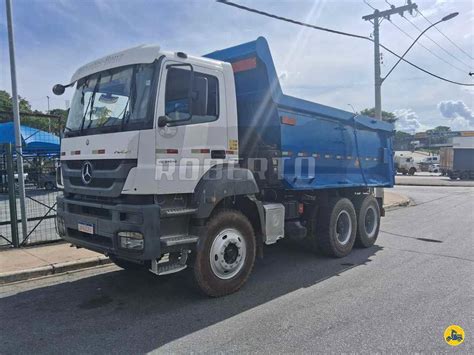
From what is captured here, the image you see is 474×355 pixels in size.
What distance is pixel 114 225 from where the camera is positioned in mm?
4578

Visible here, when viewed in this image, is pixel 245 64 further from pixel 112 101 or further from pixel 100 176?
pixel 100 176

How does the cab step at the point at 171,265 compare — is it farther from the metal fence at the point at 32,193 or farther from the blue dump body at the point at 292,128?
the metal fence at the point at 32,193

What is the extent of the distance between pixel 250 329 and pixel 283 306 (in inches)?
31.5

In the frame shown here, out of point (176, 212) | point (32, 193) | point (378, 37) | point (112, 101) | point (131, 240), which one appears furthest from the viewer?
point (378, 37)

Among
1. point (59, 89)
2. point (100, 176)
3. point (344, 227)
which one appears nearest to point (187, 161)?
point (100, 176)

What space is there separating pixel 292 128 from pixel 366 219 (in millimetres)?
3454

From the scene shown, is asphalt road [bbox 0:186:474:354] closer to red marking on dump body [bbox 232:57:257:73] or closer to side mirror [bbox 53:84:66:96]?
side mirror [bbox 53:84:66:96]

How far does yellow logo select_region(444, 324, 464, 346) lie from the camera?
390 cm

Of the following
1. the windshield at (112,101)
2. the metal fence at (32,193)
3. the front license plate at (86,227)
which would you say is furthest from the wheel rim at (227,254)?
the metal fence at (32,193)

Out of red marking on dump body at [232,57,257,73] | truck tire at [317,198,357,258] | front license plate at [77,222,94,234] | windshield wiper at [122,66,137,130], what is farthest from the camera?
truck tire at [317,198,357,258]

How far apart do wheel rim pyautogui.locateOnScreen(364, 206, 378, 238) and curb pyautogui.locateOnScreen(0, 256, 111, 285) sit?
17.8 feet

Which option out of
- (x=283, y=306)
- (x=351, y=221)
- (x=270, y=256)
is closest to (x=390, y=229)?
A: (x=351, y=221)

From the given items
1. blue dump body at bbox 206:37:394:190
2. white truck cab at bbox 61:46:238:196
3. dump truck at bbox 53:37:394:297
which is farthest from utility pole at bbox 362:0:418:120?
white truck cab at bbox 61:46:238:196

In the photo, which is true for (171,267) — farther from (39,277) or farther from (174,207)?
(39,277)
